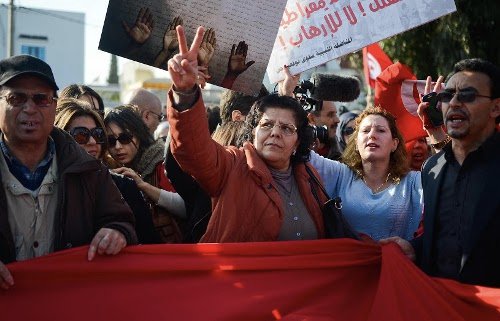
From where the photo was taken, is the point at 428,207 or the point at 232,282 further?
the point at 428,207

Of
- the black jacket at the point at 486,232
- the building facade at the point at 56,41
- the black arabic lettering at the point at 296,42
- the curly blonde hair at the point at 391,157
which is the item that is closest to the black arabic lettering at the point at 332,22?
the black arabic lettering at the point at 296,42

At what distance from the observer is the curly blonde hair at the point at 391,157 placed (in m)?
4.54

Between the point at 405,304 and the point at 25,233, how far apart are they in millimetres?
1689

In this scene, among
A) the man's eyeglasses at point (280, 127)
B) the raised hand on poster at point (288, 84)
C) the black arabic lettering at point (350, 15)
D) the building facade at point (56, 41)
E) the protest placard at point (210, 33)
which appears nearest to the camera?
the protest placard at point (210, 33)

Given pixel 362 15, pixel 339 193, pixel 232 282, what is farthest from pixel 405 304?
pixel 362 15

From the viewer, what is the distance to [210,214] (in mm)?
3885

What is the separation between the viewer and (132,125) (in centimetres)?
486

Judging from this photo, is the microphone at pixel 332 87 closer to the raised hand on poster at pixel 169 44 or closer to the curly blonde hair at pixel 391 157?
the curly blonde hair at pixel 391 157

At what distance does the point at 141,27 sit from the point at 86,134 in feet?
2.70

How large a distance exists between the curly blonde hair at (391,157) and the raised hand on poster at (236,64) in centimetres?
107

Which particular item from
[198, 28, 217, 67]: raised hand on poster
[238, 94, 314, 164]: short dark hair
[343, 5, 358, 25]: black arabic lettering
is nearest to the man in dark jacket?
[238, 94, 314, 164]: short dark hair

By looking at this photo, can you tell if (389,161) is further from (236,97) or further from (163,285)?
(163,285)

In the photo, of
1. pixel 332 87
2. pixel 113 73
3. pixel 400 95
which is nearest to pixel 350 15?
pixel 332 87

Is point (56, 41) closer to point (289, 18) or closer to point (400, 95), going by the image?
point (400, 95)
